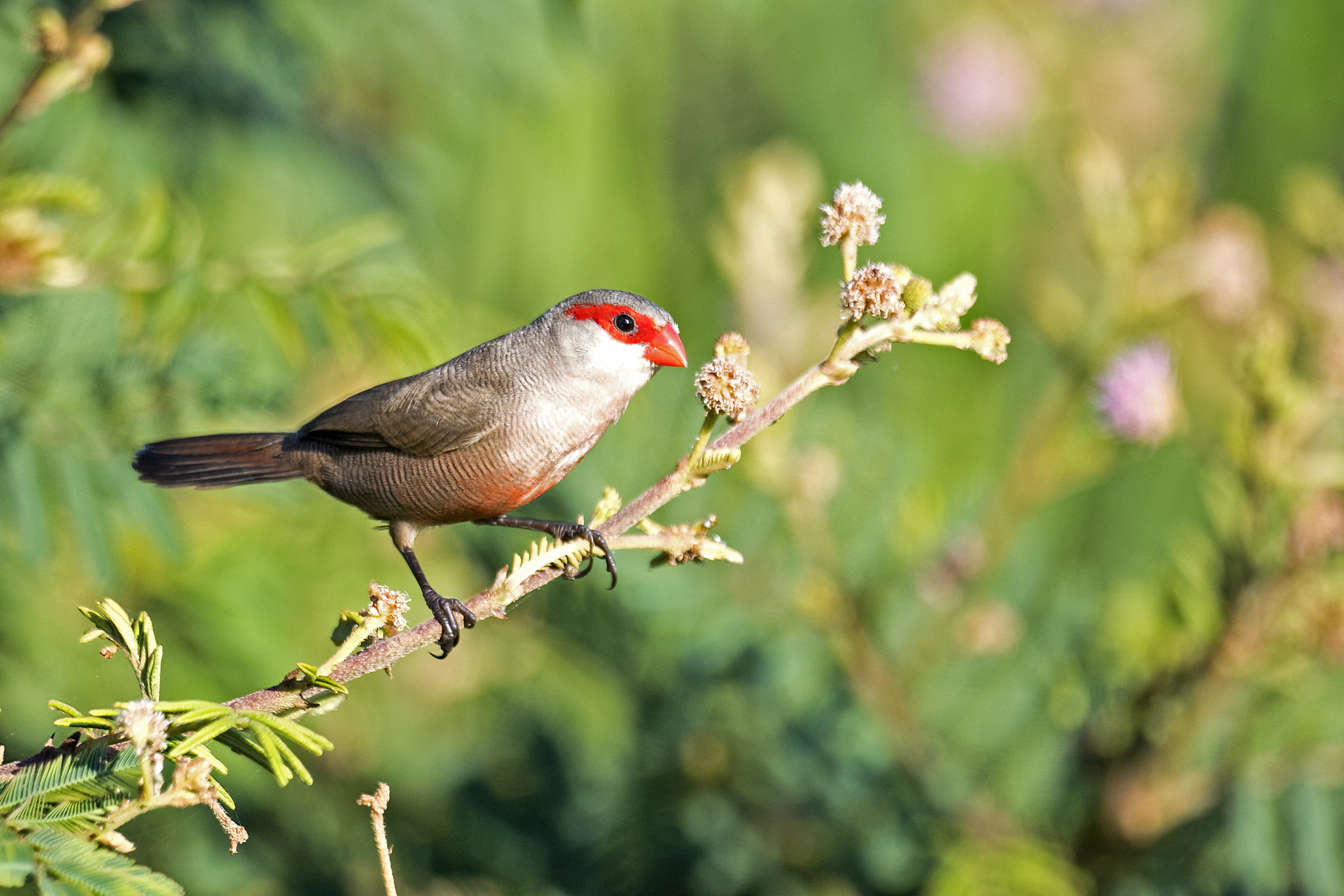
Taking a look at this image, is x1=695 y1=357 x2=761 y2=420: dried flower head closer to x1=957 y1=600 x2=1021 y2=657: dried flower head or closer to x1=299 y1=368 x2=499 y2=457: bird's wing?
x1=299 y1=368 x2=499 y2=457: bird's wing

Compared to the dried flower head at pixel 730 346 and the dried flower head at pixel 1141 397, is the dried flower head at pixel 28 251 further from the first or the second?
the dried flower head at pixel 1141 397

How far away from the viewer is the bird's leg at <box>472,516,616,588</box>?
95cm

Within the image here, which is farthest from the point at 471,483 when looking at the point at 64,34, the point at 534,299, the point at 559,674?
the point at 534,299

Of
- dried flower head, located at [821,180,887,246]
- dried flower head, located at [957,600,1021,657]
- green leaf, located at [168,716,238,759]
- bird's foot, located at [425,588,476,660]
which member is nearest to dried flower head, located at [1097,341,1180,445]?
dried flower head, located at [957,600,1021,657]

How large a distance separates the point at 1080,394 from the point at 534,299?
1.44 meters

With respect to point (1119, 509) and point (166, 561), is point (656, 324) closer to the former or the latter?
point (166, 561)

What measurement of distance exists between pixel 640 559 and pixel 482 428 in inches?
31.7

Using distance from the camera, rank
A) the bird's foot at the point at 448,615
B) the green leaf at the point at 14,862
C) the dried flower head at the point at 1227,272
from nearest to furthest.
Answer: the green leaf at the point at 14,862 < the bird's foot at the point at 448,615 < the dried flower head at the point at 1227,272

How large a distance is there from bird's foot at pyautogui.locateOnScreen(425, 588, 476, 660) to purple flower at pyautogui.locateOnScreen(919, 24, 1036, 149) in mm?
2663

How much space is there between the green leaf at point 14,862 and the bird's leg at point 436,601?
0.34 metres

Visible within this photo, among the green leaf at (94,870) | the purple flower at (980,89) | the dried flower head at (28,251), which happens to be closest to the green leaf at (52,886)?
the green leaf at (94,870)

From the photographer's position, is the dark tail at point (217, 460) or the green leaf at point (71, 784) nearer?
the green leaf at point (71, 784)

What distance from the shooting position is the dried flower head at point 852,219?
36.1 inches

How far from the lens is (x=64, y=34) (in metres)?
1.20
